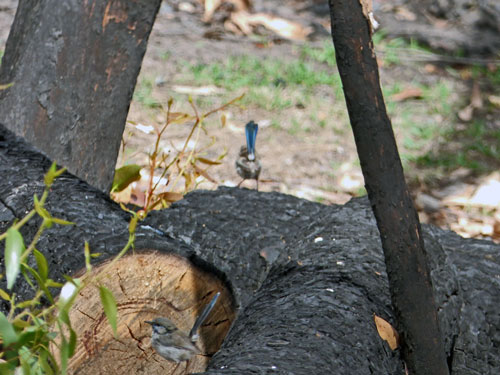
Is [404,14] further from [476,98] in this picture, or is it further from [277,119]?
[277,119]

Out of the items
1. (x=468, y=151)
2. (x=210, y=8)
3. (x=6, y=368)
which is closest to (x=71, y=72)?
(x=6, y=368)

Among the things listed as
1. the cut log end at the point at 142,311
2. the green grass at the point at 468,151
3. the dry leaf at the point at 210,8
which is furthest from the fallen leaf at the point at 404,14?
the cut log end at the point at 142,311

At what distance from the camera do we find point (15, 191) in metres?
1.83

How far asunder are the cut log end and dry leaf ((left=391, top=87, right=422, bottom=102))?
10.3ft

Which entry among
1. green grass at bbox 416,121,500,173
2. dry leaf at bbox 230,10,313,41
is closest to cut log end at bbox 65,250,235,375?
green grass at bbox 416,121,500,173

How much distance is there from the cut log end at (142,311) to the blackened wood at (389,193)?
0.46 metres

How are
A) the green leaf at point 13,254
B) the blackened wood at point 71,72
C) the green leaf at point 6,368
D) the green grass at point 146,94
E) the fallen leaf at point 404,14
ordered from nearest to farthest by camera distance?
the green leaf at point 13,254, the green leaf at point 6,368, the blackened wood at point 71,72, the green grass at point 146,94, the fallen leaf at point 404,14

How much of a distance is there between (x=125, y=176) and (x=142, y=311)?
3.20 feet

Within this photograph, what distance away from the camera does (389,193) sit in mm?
1569

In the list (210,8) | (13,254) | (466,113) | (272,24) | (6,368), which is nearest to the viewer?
(13,254)

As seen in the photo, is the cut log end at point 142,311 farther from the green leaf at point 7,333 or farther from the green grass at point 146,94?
the green grass at point 146,94

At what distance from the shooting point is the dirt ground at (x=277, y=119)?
3.74 m

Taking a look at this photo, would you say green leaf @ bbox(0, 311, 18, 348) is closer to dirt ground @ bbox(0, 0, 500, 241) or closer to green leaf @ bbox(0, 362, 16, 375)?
green leaf @ bbox(0, 362, 16, 375)

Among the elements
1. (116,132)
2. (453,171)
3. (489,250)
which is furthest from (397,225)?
(453,171)
